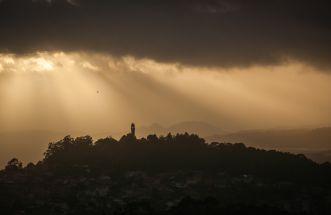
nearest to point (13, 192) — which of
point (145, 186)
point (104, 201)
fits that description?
point (104, 201)

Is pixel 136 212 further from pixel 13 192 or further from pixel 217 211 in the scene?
pixel 13 192

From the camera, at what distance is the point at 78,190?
190m

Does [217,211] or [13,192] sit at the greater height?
[13,192]

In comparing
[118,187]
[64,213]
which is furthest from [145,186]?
[64,213]

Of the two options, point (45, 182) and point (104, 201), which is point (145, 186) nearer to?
point (104, 201)

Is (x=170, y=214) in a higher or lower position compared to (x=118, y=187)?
lower

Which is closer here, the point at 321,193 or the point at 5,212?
the point at 5,212

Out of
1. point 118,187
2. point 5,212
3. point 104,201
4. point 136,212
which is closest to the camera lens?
point 136,212

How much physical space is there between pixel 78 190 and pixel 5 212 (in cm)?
2921

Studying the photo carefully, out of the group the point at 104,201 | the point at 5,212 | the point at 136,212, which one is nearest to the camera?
the point at 136,212

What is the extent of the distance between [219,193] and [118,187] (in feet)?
101

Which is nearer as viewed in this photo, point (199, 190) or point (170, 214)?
point (170, 214)

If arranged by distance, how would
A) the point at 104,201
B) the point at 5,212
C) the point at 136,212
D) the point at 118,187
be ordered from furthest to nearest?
the point at 118,187, the point at 104,201, the point at 5,212, the point at 136,212

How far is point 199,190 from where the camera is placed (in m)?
193
